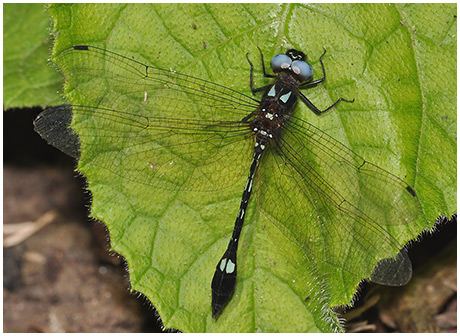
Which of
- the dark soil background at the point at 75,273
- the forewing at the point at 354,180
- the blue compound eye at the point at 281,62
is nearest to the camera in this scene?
the forewing at the point at 354,180

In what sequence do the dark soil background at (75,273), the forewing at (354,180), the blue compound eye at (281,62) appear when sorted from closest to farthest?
the forewing at (354,180), the blue compound eye at (281,62), the dark soil background at (75,273)

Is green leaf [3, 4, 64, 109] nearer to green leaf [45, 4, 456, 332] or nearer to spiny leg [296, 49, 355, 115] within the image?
green leaf [45, 4, 456, 332]

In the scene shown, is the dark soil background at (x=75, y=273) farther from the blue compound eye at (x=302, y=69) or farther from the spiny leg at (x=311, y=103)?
the blue compound eye at (x=302, y=69)

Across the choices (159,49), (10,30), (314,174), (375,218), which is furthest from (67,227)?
(375,218)

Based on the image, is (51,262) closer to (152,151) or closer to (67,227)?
(67,227)

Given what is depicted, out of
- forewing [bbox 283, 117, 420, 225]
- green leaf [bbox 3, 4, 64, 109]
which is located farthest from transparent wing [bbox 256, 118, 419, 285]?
green leaf [bbox 3, 4, 64, 109]

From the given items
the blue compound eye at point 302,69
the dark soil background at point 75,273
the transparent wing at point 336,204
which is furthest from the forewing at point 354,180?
the dark soil background at point 75,273
